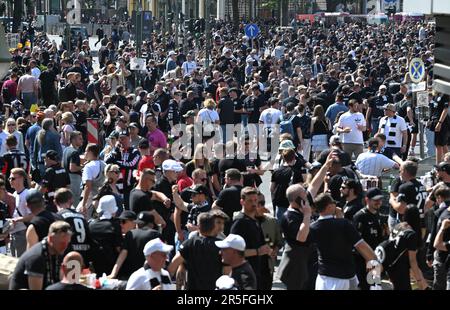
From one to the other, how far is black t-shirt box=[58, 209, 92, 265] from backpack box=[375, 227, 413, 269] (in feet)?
8.80

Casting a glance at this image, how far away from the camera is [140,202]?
11.9 m

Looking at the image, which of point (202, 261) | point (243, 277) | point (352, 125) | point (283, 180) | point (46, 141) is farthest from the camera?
point (352, 125)

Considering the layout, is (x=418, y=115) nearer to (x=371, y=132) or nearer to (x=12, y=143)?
(x=371, y=132)

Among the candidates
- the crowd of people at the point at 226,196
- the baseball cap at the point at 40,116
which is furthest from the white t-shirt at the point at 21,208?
the baseball cap at the point at 40,116

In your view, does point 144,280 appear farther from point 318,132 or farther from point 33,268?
point 318,132

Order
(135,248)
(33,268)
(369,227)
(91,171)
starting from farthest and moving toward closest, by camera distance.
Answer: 1. (91,171)
2. (369,227)
3. (135,248)
4. (33,268)

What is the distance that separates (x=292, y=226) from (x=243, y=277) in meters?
2.03

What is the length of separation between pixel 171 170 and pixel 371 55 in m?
28.1

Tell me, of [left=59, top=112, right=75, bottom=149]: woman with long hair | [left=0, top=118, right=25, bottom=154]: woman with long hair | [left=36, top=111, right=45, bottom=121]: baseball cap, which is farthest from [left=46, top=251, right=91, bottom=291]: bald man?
[left=36, top=111, right=45, bottom=121]: baseball cap

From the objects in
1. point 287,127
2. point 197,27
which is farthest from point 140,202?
point 197,27

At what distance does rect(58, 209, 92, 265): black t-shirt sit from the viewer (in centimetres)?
1016

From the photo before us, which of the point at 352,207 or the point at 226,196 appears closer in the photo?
the point at 352,207

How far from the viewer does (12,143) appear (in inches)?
605
